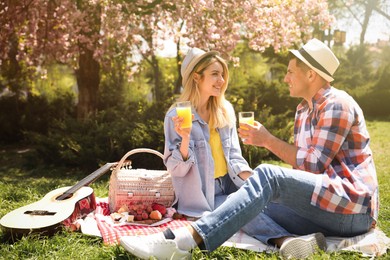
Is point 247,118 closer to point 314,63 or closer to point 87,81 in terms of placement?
point 314,63

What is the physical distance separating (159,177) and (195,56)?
1.23m

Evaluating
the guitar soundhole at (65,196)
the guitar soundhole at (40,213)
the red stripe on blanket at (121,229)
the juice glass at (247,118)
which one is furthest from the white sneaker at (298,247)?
the guitar soundhole at (65,196)

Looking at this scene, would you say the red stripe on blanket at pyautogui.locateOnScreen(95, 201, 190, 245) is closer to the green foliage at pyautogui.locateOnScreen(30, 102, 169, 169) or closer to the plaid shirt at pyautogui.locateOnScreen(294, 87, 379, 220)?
the plaid shirt at pyautogui.locateOnScreen(294, 87, 379, 220)

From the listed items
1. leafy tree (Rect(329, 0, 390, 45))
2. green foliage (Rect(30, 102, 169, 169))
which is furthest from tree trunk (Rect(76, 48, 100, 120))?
leafy tree (Rect(329, 0, 390, 45))

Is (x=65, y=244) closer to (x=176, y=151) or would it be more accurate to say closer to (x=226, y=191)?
(x=176, y=151)

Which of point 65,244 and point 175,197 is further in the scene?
point 175,197

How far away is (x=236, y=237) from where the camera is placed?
335cm

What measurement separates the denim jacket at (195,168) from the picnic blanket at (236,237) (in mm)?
232

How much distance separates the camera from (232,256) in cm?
284

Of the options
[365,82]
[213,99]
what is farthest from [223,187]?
[365,82]

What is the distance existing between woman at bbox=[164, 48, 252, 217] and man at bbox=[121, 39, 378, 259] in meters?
0.81

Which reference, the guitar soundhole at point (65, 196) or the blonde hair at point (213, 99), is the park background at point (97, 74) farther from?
the blonde hair at point (213, 99)

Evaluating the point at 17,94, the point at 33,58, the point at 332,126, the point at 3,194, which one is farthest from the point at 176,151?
the point at 17,94

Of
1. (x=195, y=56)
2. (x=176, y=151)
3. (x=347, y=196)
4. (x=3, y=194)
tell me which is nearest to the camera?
(x=347, y=196)
